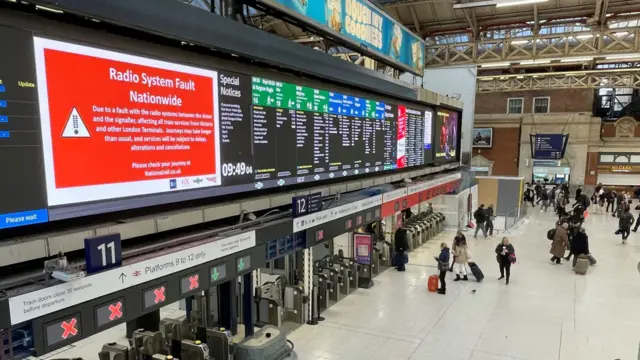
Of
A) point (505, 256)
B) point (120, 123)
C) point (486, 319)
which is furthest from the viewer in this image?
point (505, 256)

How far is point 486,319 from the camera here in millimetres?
9219

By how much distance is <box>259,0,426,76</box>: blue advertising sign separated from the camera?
24.0 feet

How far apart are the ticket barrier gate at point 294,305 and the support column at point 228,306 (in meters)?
1.70

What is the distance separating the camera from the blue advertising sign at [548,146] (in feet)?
100

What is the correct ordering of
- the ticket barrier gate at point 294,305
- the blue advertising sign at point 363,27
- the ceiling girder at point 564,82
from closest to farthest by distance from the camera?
the blue advertising sign at point 363,27, the ticket barrier gate at point 294,305, the ceiling girder at point 564,82

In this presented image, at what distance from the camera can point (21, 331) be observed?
3.27 m

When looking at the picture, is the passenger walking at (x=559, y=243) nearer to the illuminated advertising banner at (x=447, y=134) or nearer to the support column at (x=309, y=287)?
the illuminated advertising banner at (x=447, y=134)

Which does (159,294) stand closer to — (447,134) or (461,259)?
(461,259)

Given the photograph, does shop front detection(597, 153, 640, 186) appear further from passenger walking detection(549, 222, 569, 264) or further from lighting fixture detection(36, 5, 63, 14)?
lighting fixture detection(36, 5, 63, 14)

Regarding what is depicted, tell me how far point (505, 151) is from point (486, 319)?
27.2m

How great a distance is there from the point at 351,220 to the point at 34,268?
19.0ft

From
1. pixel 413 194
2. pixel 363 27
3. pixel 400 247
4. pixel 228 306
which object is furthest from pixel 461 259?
pixel 228 306

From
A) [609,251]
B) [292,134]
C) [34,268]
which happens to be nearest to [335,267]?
[292,134]

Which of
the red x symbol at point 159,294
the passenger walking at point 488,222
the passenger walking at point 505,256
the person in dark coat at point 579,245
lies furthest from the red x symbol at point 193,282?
the passenger walking at point 488,222
